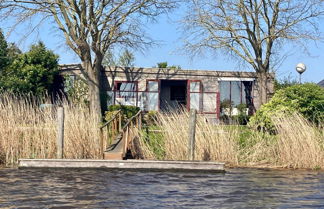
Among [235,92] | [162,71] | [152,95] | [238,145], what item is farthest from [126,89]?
[238,145]

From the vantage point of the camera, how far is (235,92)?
82.7ft

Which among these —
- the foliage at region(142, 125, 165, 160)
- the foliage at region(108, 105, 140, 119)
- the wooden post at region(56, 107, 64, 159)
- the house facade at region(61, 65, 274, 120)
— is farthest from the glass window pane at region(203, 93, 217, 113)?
the wooden post at region(56, 107, 64, 159)

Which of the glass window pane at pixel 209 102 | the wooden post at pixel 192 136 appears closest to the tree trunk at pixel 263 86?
the glass window pane at pixel 209 102

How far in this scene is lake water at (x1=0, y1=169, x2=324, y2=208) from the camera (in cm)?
781

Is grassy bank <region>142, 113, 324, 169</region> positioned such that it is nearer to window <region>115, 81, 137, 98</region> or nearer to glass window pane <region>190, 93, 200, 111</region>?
window <region>115, 81, 137, 98</region>

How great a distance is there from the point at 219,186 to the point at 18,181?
4.29m

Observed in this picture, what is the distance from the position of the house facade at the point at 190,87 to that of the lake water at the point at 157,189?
13178 mm

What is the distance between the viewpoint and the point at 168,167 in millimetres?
10844

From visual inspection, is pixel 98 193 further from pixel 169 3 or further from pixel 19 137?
pixel 169 3

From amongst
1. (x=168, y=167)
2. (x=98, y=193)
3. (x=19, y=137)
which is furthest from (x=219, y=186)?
(x=19, y=137)

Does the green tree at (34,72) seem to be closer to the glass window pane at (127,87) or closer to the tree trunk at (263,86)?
the glass window pane at (127,87)

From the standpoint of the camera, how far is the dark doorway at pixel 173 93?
2612 cm

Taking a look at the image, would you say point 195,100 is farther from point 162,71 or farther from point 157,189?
point 157,189

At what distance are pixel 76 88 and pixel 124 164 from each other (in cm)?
1323
